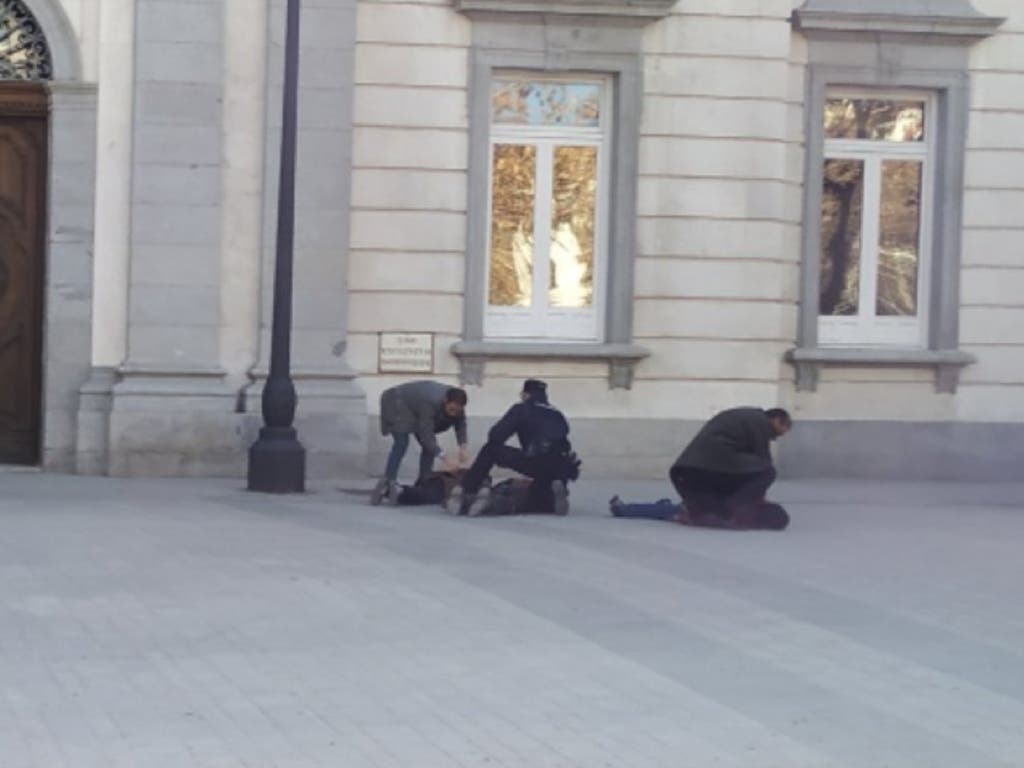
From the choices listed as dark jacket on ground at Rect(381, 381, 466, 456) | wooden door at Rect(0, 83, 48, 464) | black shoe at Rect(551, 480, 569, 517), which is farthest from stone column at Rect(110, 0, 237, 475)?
black shoe at Rect(551, 480, 569, 517)

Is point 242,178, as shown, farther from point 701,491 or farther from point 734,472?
point 734,472

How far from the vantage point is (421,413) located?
17.6 m

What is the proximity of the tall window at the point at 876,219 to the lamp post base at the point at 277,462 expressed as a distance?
19.7 ft

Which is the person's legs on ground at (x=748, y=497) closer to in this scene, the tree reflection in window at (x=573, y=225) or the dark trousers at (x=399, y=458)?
the dark trousers at (x=399, y=458)

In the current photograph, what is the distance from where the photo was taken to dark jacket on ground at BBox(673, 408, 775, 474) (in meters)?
16.7

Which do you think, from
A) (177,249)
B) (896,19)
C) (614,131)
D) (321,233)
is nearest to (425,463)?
(321,233)

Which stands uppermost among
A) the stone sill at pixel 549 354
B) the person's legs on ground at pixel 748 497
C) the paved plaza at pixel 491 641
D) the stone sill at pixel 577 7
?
the stone sill at pixel 577 7

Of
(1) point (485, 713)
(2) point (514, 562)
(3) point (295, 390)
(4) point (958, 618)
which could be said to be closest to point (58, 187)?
(3) point (295, 390)

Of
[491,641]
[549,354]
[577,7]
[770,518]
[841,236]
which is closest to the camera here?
[491,641]

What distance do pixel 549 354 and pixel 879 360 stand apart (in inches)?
133

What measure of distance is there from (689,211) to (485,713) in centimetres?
1217

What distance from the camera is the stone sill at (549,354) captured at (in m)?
20.1

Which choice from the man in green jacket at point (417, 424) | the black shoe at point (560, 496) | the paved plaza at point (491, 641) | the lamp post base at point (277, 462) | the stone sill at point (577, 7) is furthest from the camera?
the stone sill at point (577, 7)

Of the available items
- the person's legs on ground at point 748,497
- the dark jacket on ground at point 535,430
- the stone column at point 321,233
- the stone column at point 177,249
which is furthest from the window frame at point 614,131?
the person's legs on ground at point 748,497
